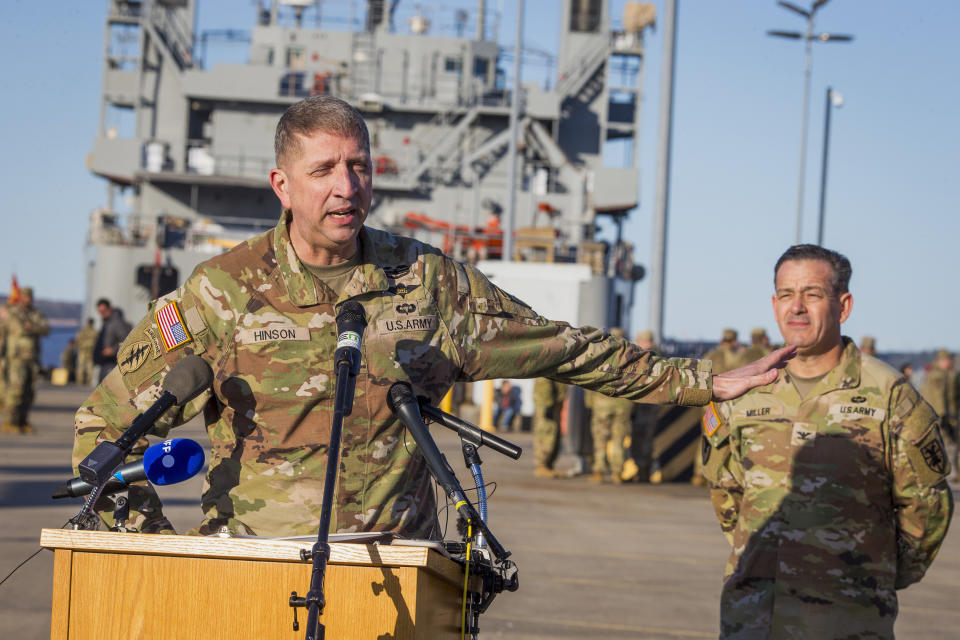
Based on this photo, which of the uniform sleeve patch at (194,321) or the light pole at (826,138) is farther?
the light pole at (826,138)

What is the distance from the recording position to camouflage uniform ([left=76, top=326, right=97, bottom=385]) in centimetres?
3466

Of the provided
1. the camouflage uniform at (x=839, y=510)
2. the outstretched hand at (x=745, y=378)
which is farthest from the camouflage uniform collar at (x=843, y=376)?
the outstretched hand at (x=745, y=378)

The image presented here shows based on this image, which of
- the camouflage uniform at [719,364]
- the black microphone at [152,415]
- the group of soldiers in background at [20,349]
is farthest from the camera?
the group of soldiers in background at [20,349]

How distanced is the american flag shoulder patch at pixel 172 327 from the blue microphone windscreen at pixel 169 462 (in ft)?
1.70

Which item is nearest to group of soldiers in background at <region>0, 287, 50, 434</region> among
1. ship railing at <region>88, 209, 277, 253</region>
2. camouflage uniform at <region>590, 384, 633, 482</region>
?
camouflage uniform at <region>590, 384, 633, 482</region>

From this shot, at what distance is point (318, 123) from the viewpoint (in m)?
3.16

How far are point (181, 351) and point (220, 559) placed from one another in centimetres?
78

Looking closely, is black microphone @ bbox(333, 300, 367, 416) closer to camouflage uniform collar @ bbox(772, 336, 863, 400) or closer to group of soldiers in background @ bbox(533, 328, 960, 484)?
camouflage uniform collar @ bbox(772, 336, 863, 400)

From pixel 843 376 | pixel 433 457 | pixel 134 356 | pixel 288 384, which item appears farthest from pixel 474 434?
pixel 843 376

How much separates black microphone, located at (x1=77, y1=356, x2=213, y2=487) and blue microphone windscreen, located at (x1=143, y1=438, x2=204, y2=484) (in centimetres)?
12

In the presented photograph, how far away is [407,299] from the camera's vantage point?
3.35 metres

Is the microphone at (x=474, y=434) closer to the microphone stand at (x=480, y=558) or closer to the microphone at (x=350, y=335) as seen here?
the microphone stand at (x=480, y=558)

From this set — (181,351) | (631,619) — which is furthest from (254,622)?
(631,619)

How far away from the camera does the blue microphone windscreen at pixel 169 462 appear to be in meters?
2.66
